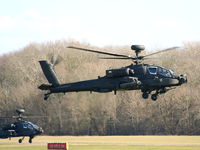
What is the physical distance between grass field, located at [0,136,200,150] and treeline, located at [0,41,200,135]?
3.00 m

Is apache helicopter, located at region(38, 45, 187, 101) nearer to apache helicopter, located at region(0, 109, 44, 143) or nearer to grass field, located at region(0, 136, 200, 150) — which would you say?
grass field, located at region(0, 136, 200, 150)

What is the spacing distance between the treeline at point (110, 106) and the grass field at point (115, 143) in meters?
3.00

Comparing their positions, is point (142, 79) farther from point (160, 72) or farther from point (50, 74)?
point (50, 74)

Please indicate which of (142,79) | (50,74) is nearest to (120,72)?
(142,79)

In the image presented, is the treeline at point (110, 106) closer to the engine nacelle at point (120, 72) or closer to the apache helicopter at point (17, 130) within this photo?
the apache helicopter at point (17, 130)

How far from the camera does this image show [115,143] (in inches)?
2761

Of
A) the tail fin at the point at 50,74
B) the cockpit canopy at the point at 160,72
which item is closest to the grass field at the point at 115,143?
the tail fin at the point at 50,74

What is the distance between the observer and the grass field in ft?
206

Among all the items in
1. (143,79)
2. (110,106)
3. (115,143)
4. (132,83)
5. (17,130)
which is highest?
(143,79)

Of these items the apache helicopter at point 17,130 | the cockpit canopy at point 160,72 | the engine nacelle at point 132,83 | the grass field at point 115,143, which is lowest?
the grass field at point 115,143

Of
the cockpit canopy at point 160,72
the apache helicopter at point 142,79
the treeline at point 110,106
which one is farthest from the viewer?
the treeline at point 110,106

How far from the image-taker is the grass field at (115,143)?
62875mm

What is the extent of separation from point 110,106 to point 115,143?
5475mm

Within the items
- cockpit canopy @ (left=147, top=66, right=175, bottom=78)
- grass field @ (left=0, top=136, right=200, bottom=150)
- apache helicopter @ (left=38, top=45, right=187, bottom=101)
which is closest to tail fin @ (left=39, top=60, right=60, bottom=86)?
apache helicopter @ (left=38, top=45, right=187, bottom=101)
